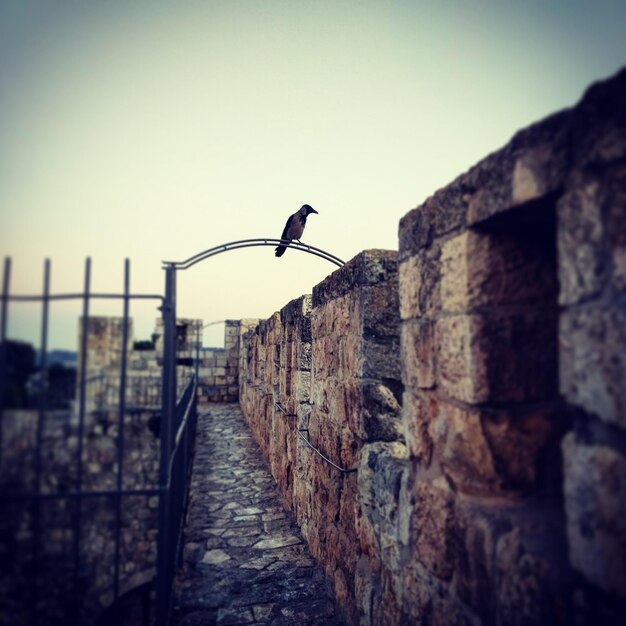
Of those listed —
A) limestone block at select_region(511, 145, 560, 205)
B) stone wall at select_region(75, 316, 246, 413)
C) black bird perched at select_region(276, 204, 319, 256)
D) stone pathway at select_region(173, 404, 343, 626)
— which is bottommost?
stone pathway at select_region(173, 404, 343, 626)

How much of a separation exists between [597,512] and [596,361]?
30 centimetres

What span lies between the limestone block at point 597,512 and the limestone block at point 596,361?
9cm

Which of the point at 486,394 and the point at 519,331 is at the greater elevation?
the point at 519,331

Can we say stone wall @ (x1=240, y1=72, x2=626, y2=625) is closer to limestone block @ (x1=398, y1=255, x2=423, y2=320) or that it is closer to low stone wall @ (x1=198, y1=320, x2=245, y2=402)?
limestone block @ (x1=398, y1=255, x2=423, y2=320)

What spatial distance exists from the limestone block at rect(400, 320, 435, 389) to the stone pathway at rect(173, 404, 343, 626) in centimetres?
173

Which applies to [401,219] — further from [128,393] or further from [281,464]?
[281,464]

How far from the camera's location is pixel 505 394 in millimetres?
1320

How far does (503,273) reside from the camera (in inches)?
53.2

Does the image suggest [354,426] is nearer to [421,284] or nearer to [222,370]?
[421,284]

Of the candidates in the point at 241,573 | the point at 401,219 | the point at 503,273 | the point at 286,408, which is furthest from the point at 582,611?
the point at 286,408

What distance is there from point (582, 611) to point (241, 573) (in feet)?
9.25

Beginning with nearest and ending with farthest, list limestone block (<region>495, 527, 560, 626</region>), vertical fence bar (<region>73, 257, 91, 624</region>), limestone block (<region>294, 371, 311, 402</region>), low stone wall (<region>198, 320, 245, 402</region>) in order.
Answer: limestone block (<region>495, 527, 560, 626</region>), vertical fence bar (<region>73, 257, 91, 624</region>), limestone block (<region>294, 371, 311, 402</region>), low stone wall (<region>198, 320, 245, 402</region>)

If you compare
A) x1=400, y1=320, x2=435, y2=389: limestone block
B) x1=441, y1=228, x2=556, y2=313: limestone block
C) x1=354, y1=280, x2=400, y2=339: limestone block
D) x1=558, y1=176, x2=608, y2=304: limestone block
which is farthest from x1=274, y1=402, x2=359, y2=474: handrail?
x1=558, y1=176, x2=608, y2=304: limestone block

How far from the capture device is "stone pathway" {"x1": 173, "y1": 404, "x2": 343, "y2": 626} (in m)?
2.75
